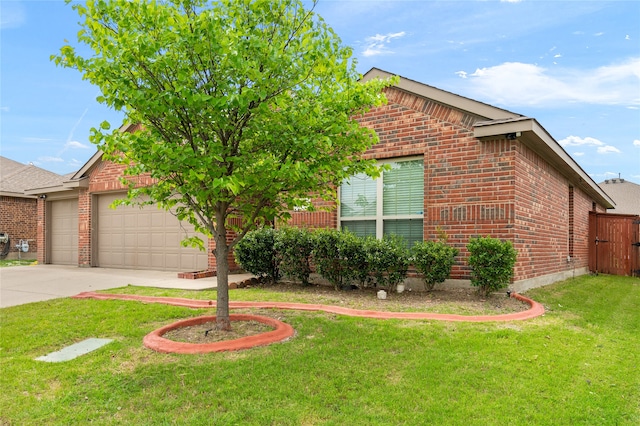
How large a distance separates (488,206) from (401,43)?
158 inches

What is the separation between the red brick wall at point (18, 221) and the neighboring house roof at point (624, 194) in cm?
3322

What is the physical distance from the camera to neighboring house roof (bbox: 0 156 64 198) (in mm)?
18419

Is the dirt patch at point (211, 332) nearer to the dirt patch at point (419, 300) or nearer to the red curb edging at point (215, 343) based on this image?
the red curb edging at point (215, 343)

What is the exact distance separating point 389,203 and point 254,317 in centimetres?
395

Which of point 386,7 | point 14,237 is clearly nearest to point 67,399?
point 386,7

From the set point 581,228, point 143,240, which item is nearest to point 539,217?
point 581,228

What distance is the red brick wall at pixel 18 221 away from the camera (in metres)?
18.4

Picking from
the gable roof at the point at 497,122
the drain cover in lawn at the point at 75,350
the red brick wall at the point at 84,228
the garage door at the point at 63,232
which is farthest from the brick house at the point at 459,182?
the garage door at the point at 63,232

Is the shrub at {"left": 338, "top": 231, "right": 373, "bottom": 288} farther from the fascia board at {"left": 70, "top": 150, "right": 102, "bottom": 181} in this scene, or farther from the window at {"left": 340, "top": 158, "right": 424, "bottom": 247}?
the fascia board at {"left": 70, "top": 150, "right": 102, "bottom": 181}

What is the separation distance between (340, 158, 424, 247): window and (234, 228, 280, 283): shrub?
5.17ft

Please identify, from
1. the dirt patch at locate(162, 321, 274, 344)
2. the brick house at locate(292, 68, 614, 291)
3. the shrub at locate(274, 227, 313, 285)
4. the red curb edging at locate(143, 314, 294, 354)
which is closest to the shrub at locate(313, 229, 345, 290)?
the shrub at locate(274, 227, 313, 285)

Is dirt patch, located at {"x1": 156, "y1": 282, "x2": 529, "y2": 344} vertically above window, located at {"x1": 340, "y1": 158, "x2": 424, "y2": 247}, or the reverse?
window, located at {"x1": 340, "y1": 158, "x2": 424, "y2": 247}

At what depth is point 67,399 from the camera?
10.2 feet

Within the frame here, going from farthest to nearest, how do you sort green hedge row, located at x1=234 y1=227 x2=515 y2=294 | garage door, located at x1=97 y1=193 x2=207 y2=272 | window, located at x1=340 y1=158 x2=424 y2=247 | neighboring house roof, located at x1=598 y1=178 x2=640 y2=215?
neighboring house roof, located at x1=598 y1=178 x2=640 y2=215 → garage door, located at x1=97 y1=193 x2=207 y2=272 → window, located at x1=340 y1=158 x2=424 y2=247 → green hedge row, located at x1=234 y1=227 x2=515 y2=294
